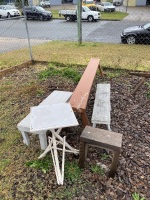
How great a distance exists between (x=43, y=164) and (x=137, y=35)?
875 cm

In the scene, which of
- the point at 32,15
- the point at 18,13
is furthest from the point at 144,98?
the point at 18,13

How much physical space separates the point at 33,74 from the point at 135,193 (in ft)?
13.7

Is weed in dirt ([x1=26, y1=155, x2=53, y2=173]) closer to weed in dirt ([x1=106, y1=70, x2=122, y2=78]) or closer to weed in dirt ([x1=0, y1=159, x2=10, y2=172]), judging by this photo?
weed in dirt ([x1=0, y1=159, x2=10, y2=172])

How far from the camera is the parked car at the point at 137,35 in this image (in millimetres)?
9734

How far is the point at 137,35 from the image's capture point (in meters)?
9.90

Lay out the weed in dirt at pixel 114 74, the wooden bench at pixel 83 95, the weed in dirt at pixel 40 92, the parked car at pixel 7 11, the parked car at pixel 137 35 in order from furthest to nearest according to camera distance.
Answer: the parked car at pixel 7 11
the parked car at pixel 137 35
the weed in dirt at pixel 114 74
the weed in dirt at pixel 40 92
the wooden bench at pixel 83 95

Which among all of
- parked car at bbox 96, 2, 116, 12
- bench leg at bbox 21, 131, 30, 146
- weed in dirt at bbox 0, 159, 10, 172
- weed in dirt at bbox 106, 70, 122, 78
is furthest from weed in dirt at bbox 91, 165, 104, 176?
parked car at bbox 96, 2, 116, 12

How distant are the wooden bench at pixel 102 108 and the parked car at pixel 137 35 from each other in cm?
684

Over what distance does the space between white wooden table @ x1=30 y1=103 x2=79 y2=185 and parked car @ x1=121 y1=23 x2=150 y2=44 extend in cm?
832

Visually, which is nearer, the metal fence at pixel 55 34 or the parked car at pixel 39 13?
the metal fence at pixel 55 34

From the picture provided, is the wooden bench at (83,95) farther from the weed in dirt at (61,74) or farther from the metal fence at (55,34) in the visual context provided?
the metal fence at (55,34)

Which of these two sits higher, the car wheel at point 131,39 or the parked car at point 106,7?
the parked car at point 106,7

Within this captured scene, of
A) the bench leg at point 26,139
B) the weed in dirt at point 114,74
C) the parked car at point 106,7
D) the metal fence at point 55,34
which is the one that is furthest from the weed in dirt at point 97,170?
the parked car at point 106,7

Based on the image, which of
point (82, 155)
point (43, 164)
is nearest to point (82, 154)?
point (82, 155)
